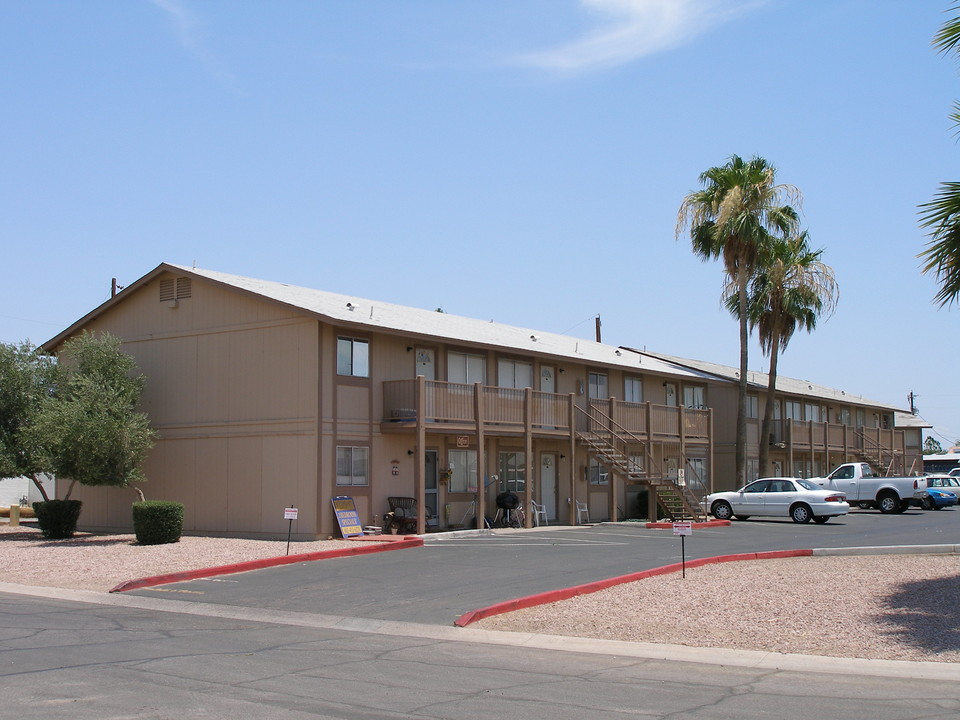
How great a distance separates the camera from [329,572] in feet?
61.1

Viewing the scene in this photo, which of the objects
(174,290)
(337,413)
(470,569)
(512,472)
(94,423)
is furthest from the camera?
(512,472)

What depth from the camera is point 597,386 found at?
34.9 metres

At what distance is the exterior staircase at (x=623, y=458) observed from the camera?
31000 mm

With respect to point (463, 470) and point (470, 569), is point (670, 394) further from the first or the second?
point (470, 569)

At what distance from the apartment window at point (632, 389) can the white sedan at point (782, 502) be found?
4.96 m

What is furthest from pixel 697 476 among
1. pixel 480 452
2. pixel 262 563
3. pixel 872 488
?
pixel 262 563

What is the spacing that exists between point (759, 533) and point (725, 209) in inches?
574

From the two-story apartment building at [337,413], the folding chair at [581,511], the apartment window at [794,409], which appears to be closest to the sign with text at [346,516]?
the two-story apartment building at [337,413]

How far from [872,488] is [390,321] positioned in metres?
23.1

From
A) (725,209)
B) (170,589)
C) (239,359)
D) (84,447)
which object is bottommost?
(170,589)

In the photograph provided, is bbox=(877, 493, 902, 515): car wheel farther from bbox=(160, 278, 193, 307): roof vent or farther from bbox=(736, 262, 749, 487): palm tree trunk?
bbox=(160, 278, 193, 307): roof vent

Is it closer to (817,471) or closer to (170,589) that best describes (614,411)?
(170,589)

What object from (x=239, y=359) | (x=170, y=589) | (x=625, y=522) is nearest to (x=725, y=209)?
(x=625, y=522)

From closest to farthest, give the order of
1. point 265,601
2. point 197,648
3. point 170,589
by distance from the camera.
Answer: point 197,648 < point 265,601 < point 170,589
